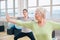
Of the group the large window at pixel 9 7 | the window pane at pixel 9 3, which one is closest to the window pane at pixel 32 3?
Answer: the large window at pixel 9 7

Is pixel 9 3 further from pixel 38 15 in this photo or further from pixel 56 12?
pixel 38 15

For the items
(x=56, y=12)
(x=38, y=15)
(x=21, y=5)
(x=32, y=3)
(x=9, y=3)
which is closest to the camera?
(x=38, y=15)

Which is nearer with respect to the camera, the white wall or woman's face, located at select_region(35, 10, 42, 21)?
woman's face, located at select_region(35, 10, 42, 21)

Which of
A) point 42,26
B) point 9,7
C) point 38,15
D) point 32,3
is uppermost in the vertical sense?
point 32,3

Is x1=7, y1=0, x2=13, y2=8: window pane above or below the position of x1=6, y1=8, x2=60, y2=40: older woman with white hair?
above

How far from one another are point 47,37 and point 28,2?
5.21 metres

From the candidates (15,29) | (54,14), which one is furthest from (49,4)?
(15,29)

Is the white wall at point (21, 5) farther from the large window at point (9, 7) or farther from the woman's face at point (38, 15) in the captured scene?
the woman's face at point (38, 15)

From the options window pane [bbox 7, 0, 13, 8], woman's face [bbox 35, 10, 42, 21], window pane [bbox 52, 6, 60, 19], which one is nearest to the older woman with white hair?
woman's face [bbox 35, 10, 42, 21]

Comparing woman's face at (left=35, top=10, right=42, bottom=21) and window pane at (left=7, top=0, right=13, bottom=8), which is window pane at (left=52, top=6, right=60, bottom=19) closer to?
window pane at (left=7, top=0, right=13, bottom=8)

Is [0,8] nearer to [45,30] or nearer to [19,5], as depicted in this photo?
[19,5]

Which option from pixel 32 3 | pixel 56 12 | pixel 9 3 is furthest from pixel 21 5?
pixel 56 12

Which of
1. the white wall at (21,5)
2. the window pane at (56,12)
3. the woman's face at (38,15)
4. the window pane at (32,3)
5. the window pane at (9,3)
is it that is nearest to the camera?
the woman's face at (38,15)

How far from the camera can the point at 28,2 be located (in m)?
7.00
